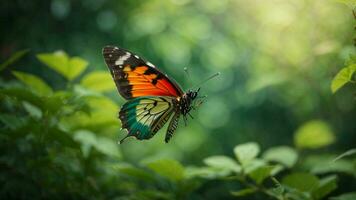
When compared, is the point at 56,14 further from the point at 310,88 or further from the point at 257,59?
the point at 310,88

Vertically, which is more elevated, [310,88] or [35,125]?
[310,88]

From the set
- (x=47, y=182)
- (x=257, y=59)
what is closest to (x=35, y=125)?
(x=47, y=182)

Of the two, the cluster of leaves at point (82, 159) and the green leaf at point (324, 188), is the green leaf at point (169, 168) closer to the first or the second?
the cluster of leaves at point (82, 159)

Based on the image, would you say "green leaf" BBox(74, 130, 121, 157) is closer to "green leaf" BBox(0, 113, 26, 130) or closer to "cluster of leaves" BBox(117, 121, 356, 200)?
"cluster of leaves" BBox(117, 121, 356, 200)

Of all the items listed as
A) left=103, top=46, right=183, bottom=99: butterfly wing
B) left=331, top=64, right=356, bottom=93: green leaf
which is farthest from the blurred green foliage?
left=103, top=46, right=183, bottom=99: butterfly wing

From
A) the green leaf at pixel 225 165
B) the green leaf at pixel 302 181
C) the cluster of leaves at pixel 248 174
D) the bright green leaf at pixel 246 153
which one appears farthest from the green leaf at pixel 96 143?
the green leaf at pixel 302 181

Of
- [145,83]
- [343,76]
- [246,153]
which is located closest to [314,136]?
[246,153]
